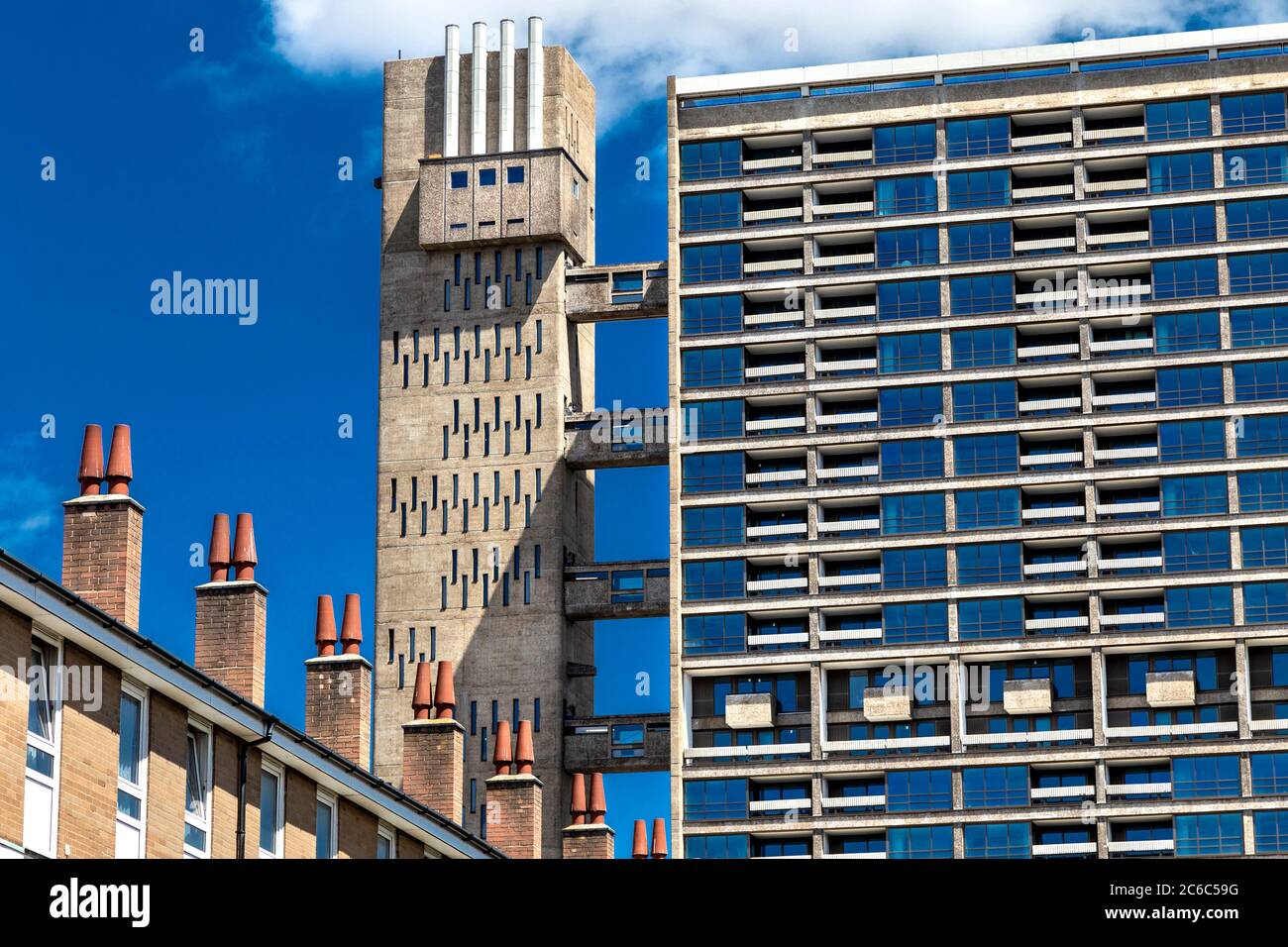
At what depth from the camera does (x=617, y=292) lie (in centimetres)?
13938

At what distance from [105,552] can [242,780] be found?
5314 millimetres

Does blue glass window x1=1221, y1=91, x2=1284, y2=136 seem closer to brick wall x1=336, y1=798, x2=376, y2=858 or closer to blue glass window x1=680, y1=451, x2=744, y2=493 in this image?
blue glass window x1=680, y1=451, x2=744, y2=493

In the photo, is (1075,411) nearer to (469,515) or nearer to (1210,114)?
(1210,114)

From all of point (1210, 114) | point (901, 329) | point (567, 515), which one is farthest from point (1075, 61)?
point (567, 515)

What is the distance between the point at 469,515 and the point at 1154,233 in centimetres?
4087

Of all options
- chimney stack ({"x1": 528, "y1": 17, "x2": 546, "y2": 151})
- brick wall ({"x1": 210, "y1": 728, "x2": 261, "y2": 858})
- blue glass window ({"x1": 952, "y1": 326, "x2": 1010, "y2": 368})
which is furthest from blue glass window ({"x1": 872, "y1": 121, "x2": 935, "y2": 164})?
brick wall ({"x1": 210, "y1": 728, "x2": 261, "y2": 858})

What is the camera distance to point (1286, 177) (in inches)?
5276

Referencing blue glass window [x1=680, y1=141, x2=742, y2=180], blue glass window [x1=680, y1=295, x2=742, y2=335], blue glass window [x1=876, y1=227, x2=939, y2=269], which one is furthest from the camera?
blue glass window [x1=680, y1=141, x2=742, y2=180]

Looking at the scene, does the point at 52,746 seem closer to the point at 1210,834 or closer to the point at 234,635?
the point at 234,635

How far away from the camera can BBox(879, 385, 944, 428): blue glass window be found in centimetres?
13300

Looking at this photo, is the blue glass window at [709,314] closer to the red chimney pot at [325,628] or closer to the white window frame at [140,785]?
the red chimney pot at [325,628]

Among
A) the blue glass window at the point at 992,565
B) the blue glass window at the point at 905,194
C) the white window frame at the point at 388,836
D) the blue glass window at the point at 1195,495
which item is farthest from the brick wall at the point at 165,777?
the blue glass window at the point at 905,194

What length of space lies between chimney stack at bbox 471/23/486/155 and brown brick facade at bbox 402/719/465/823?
7591 centimetres

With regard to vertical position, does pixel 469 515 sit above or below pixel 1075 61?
below
